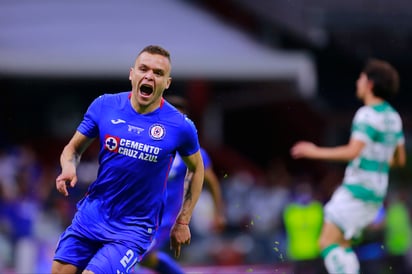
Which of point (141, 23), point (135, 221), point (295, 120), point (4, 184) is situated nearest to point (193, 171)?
point (135, 221)

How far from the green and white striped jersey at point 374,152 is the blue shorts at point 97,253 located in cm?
242

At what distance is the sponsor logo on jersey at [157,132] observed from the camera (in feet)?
24.2

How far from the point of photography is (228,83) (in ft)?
66.7

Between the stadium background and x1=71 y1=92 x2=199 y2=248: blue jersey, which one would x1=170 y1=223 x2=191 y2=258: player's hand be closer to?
x1=71 y1=92 x2=199 y2=248: blue jersey

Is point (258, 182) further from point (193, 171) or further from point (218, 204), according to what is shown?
point (193, 171)

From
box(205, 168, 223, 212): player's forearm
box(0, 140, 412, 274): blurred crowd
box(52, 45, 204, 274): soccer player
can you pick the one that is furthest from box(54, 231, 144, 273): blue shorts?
box(0, 140, 412, 274): blurred crowd

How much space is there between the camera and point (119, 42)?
Answer: 764 inches

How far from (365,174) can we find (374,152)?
21cm

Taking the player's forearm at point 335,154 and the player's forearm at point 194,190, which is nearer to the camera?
the player's forearm at point 194,190

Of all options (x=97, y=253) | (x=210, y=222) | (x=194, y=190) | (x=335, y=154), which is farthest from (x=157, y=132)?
(x=210, y=222)

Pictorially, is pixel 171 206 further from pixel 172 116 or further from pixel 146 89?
pixel 146 89

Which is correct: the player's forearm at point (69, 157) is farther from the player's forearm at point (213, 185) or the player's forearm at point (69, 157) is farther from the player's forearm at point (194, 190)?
the player's forearm at point (213, 185)

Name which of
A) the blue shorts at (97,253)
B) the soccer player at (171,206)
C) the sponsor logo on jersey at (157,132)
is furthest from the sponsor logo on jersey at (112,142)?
the soccer player at (171,206)

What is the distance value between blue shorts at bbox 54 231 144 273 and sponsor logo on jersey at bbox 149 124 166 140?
763 mm
